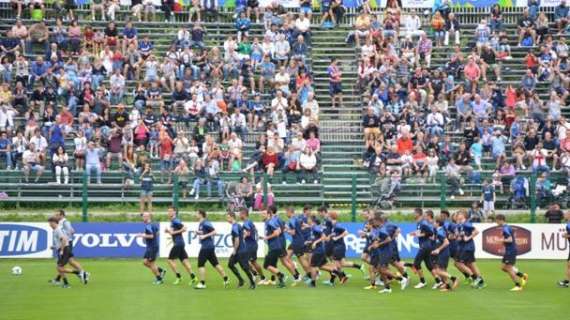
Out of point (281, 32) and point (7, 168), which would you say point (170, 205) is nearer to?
point (7, 168)

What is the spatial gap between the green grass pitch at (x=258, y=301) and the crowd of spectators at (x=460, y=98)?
28.0 ft

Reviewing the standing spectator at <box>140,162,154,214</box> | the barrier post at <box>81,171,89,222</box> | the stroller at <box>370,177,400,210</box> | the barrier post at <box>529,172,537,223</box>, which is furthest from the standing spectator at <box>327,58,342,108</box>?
the barrier post at <box>81,171,89,222</box>

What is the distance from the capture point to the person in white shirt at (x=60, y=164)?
132 ft

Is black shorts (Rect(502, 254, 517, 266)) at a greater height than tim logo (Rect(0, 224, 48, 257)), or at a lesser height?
greater

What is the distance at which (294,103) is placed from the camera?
149ft

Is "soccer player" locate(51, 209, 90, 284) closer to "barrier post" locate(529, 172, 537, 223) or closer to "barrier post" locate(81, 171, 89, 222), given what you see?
"barrier post" locate(81, 171, 89, 222)

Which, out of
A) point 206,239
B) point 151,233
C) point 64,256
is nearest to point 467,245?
point 206,239

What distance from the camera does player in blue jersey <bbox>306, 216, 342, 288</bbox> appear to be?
32.6 m

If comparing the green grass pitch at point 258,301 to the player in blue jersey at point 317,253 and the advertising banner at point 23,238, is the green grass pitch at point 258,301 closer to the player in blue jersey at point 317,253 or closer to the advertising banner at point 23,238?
the player in blue jersey at point 317,253

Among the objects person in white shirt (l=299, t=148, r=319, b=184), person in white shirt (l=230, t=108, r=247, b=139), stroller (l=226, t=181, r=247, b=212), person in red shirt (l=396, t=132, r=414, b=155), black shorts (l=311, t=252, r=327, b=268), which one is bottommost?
black shorts (l=311, t=252, r=327, b=268)

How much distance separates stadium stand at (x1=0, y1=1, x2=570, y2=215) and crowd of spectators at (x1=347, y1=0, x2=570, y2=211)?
2.5 inches

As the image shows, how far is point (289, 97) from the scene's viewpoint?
4575 cm

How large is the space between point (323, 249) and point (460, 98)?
1536cm

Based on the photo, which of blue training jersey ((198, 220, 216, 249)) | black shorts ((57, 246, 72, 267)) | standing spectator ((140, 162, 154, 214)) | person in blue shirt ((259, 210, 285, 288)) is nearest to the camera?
black shorts ((57, 246, 72, 267))
